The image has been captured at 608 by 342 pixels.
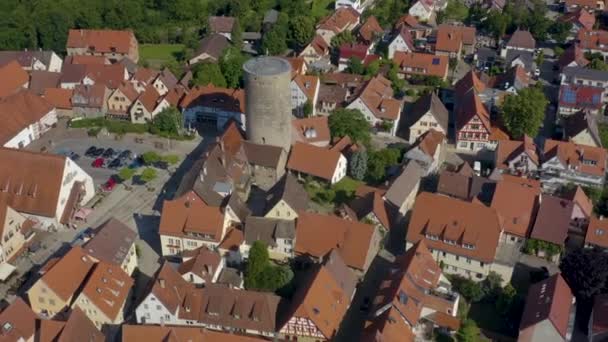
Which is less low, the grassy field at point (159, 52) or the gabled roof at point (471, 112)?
the gabled roof at point (471, 112)

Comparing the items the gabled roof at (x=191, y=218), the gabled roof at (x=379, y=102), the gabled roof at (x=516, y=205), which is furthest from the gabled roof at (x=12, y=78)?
the gabled roof at (x=516, y=205)

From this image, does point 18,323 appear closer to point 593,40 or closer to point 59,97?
point 59,97

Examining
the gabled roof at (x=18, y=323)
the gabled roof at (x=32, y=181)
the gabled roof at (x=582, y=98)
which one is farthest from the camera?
the gabled roof at (x=582, y=98)

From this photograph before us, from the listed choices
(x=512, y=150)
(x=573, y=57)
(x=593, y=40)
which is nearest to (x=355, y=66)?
(x=512, y=150)

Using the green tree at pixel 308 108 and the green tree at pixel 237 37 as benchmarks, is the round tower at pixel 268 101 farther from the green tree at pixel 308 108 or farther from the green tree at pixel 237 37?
the green tree at pixel 237 37

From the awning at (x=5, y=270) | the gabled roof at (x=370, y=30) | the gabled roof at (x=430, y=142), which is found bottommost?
the awning at (x=5, y=270)

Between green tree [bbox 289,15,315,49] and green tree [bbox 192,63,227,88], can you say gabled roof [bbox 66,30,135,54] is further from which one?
green tree [bbox 289,15,315,49]
